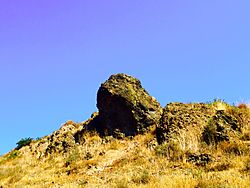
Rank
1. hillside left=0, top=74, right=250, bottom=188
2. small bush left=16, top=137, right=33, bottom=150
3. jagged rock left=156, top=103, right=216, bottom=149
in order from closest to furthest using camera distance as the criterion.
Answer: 1. hillside left=0, top=74, right=250, bottom=188
2. jagged rock left=156, top=103, right=216, bottom=149
3. small bush left=16, top=137, right=33, bottom=150

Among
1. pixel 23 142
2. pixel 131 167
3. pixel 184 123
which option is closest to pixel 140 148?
pixel 184 123

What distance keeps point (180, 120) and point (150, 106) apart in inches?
167

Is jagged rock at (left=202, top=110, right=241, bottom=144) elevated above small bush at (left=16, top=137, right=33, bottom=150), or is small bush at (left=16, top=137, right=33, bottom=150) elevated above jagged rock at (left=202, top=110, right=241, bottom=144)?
small bush at (left=16, top=137, right=33, bottom=150)

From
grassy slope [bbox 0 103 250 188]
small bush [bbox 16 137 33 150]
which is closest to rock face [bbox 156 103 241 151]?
grassy slope [bbox 0 103 250 188]

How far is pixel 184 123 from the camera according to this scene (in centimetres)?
1953

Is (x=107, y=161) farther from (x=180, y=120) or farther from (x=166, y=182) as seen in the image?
(x=166, y=182)

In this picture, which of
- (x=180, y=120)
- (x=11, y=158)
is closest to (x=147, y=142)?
(x=180, y=120)

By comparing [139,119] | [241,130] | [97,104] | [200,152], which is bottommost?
[200,152]

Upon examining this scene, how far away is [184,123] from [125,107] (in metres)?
5.29

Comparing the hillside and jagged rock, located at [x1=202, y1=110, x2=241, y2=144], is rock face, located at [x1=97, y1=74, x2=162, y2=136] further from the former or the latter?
jagged rock, located at [x1=202, y1=110, x2=241, y2=144]

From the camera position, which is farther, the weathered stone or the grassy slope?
the weathered stone

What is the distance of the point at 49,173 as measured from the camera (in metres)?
19.3

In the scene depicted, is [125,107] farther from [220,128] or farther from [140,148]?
[220,128]

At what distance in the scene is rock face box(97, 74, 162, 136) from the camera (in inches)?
905
